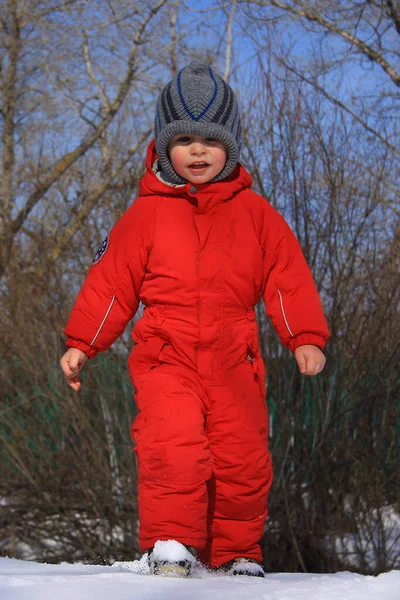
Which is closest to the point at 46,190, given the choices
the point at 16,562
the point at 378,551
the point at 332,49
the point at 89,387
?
the point at 89,387

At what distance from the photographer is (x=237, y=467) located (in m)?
2.80

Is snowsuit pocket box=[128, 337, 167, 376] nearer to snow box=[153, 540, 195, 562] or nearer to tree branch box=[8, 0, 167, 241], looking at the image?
snow box=[153, 540, 195, 562]

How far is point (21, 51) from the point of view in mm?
8820

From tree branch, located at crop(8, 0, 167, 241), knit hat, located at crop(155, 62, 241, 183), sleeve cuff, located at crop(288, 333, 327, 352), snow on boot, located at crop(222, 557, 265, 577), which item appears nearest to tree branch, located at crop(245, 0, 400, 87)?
tree branch, located at crop(8, 0, 167, 241)

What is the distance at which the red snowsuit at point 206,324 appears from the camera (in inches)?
107

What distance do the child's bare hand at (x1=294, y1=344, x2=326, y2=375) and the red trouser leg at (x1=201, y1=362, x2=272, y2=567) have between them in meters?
0.17

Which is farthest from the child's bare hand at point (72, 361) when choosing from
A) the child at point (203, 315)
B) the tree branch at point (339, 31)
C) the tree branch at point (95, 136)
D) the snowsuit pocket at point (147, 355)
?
the tree branch at point (95, 136)

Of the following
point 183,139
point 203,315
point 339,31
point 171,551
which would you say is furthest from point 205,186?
point 339,31

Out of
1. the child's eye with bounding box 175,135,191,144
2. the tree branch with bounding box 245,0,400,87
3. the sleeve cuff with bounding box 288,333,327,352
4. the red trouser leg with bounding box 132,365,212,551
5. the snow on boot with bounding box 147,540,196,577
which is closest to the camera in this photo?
the snow on boot with bounding box 147,540,196,577

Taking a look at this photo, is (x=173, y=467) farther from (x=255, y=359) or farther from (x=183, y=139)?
(x=183, y=139)

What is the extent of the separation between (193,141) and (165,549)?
53.0 inches

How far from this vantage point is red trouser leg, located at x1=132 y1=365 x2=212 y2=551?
8.54 ft

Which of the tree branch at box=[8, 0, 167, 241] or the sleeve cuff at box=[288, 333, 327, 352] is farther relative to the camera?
the tree branch at box=[8, 0, 167, 241]

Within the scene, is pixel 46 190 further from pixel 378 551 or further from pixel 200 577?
pixel 200 577
